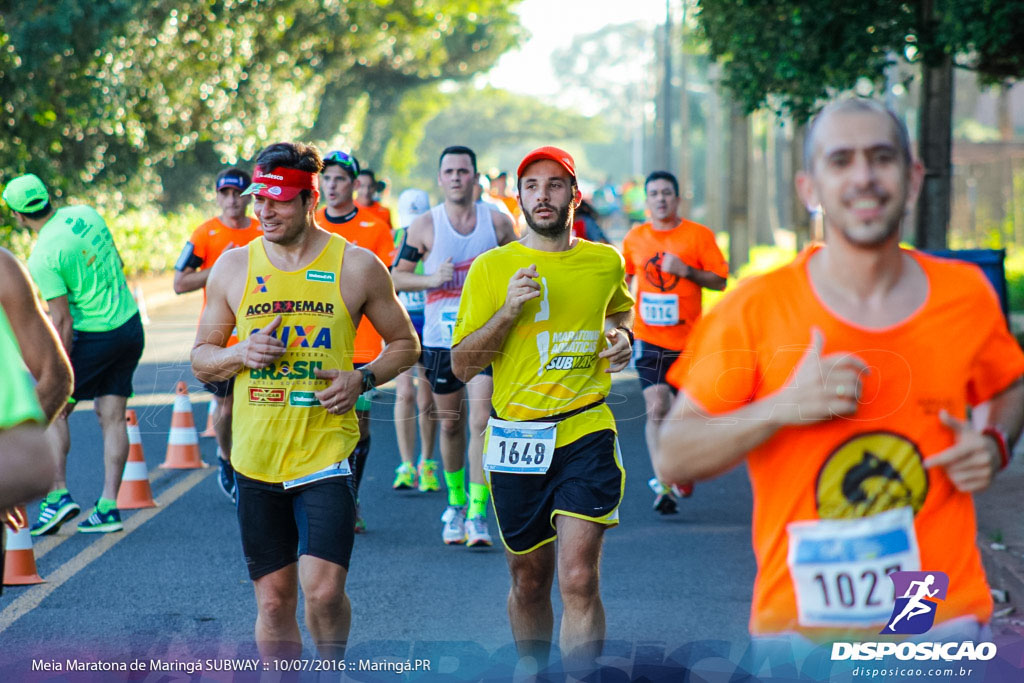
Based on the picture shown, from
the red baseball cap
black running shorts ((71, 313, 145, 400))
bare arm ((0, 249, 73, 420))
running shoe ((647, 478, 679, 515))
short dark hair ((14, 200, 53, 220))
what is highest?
the red baseball cap

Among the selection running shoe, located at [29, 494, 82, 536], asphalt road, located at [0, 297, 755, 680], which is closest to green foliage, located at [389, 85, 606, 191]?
asphalt road, located at [0, 297, 755, 680]

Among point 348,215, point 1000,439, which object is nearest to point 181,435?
point 348,215

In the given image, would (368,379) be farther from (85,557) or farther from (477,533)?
(85,557)

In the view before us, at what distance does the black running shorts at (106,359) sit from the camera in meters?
8.09

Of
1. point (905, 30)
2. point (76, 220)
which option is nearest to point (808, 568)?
point (76, 220)

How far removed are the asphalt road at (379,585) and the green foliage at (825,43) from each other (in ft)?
17.3

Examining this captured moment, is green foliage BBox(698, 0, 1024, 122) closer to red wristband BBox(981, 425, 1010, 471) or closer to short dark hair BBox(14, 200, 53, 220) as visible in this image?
short dark hair BBox(14, 200, 53, 220)

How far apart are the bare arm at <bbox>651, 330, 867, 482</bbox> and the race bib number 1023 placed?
6.51ft

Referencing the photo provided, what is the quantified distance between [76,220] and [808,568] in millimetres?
5874

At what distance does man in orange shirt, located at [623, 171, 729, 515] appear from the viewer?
915 centimetres

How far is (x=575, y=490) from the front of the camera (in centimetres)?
498

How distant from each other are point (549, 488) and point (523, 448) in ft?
0.58

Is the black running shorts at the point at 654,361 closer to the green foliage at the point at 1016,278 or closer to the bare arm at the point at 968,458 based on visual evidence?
the bare arm at the point at 968,458

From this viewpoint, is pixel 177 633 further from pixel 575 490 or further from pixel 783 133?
pixel 783 133
